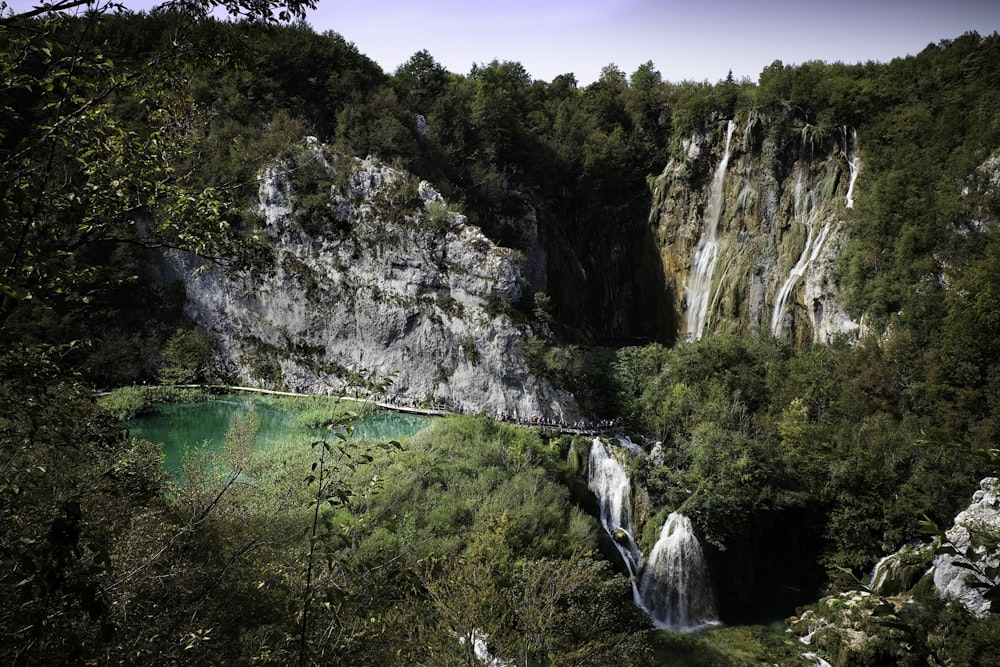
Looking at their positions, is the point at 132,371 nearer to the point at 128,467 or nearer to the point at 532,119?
the point at 128,467

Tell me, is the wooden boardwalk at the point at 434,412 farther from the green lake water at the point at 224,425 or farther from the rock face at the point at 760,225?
the rock face at the point at 760,225

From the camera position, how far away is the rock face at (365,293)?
26.1m

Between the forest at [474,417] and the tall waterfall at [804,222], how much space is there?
1844 millimetres

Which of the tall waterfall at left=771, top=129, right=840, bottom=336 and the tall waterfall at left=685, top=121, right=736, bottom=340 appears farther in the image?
the tall waterfall at left=685, top=121, right=736, bottom=340

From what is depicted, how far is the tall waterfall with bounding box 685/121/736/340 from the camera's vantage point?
100 ft

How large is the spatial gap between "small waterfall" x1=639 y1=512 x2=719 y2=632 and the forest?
1.95ft

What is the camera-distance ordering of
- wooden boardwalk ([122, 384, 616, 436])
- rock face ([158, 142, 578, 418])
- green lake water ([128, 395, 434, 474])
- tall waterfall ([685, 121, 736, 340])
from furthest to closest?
tall waterfall ([685, 121, 736, 340])
rock face ([158, 142, 578, 418])
wooden boardwalk ([122, 384, 616, 436])
green lake water ([128, 395, 434, 474])

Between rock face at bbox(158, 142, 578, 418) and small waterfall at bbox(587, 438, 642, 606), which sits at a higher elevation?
rock face at bbox(158, 142, 578, 418)

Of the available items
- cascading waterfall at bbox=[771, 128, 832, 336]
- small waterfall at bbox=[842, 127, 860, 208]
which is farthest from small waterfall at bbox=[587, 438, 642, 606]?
small waterfall at bbox=[842, 127, 860, 208]

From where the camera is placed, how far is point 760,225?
28875 mm

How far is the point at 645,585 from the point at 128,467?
14526 mm

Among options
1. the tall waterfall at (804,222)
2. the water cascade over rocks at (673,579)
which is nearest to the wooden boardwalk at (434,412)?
the water cascade over rocks at (673,579)

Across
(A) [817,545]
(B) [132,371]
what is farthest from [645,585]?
(B) [132,371]

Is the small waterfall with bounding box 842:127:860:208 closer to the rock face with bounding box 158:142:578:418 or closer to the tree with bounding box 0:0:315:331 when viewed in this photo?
the rock face with bounding box 158:142:578:418
